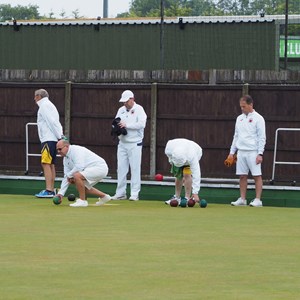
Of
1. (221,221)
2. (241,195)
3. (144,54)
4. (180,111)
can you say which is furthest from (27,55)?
(221,221)

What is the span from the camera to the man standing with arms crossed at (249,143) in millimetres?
18297

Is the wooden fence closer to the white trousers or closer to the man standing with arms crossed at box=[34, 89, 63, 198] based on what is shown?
the white trousers

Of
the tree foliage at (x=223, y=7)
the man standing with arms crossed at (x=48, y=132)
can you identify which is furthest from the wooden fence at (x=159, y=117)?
the tree foliage at (x=223, y=7)

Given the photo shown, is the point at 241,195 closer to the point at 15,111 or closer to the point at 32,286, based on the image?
the point at 15,111

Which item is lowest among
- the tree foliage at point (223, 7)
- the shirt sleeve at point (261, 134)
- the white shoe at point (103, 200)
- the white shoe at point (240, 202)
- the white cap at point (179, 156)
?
the white shoe at point (240, 202)

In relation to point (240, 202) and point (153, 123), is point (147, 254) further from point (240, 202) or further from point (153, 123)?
point (153, 123)

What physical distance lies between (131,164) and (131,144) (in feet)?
1.09

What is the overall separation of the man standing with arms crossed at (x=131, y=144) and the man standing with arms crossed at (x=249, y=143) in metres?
1.63

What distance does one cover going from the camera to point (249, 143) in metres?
18.4

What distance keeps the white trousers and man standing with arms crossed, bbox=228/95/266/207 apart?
1659 mm

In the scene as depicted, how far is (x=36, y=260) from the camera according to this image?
10.4m

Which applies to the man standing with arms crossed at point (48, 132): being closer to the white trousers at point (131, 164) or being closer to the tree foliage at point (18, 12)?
the white trousers at point (131, 164)

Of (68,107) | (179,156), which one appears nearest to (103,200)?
(179,156)

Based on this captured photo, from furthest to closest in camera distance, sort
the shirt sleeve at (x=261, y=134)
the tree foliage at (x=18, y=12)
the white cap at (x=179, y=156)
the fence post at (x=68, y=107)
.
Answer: the tree foliage at (x=18, y=12), the fence post at (x=68, y=107), the shirt sleeve at (x=261, y=134), the white cap at (x=179, y=156)
